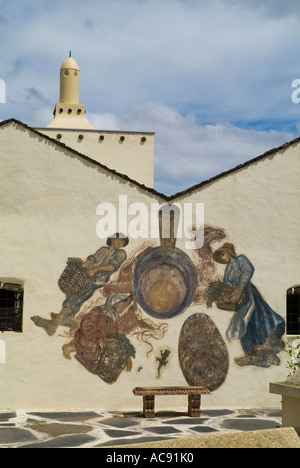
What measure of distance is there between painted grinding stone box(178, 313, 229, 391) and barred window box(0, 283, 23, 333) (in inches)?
150

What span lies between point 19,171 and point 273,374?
7778 millimetres

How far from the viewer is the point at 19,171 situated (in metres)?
15.0

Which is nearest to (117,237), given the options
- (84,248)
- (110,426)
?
(84,248)

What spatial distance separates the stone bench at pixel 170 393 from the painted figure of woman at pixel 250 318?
1835 millimetres

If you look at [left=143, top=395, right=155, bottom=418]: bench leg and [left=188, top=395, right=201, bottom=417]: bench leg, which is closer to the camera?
[left=143, top=395, right=155, bottom=418]: bench leg

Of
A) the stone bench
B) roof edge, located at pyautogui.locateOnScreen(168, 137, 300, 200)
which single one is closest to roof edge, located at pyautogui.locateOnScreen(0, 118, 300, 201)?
roof edge, located at pyautogui.locateOnScreen(168, 137, 300, 200)

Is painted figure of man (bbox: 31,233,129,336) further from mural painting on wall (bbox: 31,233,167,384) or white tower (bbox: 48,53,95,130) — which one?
white tower (bbox: 48,53,95,130)

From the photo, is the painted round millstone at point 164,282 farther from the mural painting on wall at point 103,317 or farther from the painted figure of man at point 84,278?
the painted figure of man at point 84,278

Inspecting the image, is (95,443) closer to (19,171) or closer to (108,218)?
(108,218)

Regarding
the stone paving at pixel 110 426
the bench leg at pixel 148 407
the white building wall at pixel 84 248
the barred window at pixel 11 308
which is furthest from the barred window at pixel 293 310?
the barred window at pixel 11 308

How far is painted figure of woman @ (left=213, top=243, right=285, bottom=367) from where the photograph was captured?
15.4 metres

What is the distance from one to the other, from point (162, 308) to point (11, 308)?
139 inches

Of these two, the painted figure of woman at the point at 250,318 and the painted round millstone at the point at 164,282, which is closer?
the painted round millstone at the point at 164,282

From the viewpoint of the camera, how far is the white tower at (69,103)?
31531 mm
